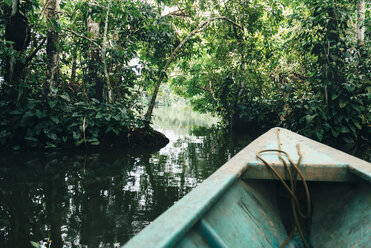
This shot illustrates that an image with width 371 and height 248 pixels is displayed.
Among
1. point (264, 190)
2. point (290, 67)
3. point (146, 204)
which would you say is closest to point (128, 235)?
point (146, 204)

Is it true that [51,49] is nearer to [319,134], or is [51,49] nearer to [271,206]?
[271,206]

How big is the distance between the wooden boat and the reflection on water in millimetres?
926

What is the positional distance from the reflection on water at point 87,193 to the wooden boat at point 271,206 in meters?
0.93

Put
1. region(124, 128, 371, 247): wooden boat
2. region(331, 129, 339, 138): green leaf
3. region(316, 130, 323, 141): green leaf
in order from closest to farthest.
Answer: region(124, 128, 371, 247): wooden boat < region(316, 130, 323, 141): green leaf < region(331, 129, 339, 138): green leaf

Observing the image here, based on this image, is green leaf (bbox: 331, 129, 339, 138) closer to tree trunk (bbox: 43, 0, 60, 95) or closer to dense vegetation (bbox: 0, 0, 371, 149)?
dense vegetation (bbox: 0, 0, 371, 149)

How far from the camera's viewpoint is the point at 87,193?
2.75m

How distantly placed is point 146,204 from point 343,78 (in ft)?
18.5

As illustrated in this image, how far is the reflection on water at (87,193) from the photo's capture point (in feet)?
6.26

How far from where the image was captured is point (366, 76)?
5.94 meters

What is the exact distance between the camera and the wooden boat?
112 centimetres

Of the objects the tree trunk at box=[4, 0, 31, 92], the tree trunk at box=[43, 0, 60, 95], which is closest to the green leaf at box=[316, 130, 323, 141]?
the tree trunk at box=[43, 0, 60, 95]

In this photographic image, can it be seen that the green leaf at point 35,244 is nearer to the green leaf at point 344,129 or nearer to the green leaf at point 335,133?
the green leaf at point 335,133

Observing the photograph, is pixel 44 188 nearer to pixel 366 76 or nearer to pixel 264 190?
pixel 264 190

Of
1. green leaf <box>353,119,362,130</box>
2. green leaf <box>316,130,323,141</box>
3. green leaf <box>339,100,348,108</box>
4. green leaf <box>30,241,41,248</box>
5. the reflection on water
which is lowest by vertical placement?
the reflection on water
